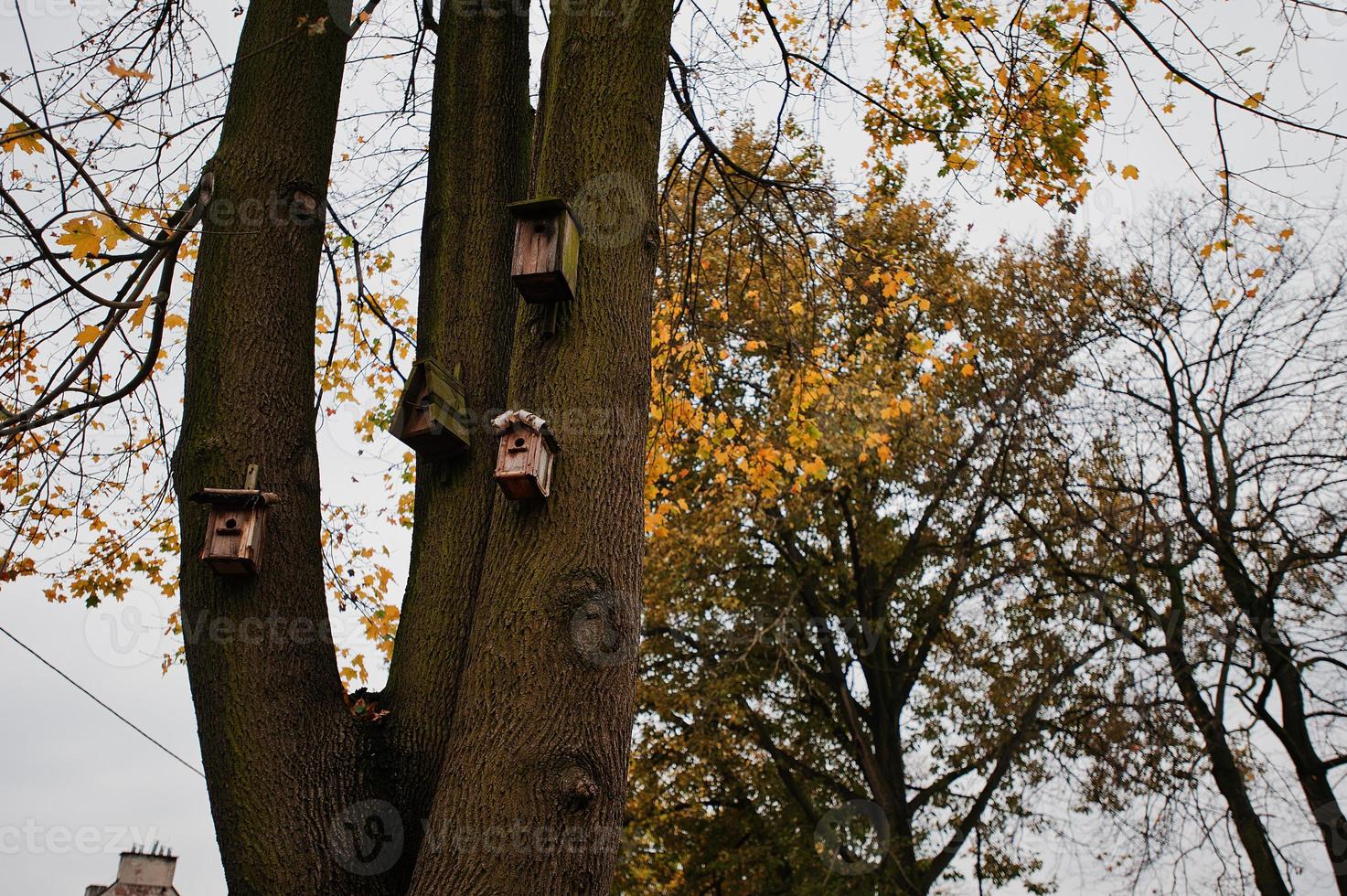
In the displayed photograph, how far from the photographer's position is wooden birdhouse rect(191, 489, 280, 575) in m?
2.90

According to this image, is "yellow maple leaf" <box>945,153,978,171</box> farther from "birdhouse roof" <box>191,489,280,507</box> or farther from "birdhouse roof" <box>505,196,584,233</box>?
"birdhouse roof" <box>191,489,280,507</box>

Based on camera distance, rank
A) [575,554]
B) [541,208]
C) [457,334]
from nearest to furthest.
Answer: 1. [575,554]
2. [541,208]
3. [457,334]

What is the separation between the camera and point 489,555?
2996 mm

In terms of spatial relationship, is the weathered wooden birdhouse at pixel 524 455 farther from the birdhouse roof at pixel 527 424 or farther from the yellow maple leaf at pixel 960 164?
the yellow maple leaf at pixel 960 164

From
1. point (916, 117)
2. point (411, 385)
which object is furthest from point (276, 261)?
point (916, 117)

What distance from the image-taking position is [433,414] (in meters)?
3.27

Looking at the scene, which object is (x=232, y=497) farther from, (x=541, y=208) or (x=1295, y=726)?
(x=1295, y=726)

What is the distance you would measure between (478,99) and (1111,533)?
9.82 m

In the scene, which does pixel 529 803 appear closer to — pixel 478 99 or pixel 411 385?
pixel 411 385

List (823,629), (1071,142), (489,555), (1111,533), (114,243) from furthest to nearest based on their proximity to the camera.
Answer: (823,629), (1111,533), (1071,142), (114,243), (489,555)

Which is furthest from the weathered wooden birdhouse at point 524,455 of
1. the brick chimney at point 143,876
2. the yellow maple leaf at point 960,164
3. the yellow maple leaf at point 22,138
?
the brick chimney at point 143,876

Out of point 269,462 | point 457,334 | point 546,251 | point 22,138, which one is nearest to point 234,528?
point 269,462

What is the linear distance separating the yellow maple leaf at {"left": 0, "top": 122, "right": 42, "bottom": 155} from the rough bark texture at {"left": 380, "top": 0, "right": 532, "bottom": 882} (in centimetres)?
131

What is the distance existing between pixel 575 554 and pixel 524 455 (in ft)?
1.00
